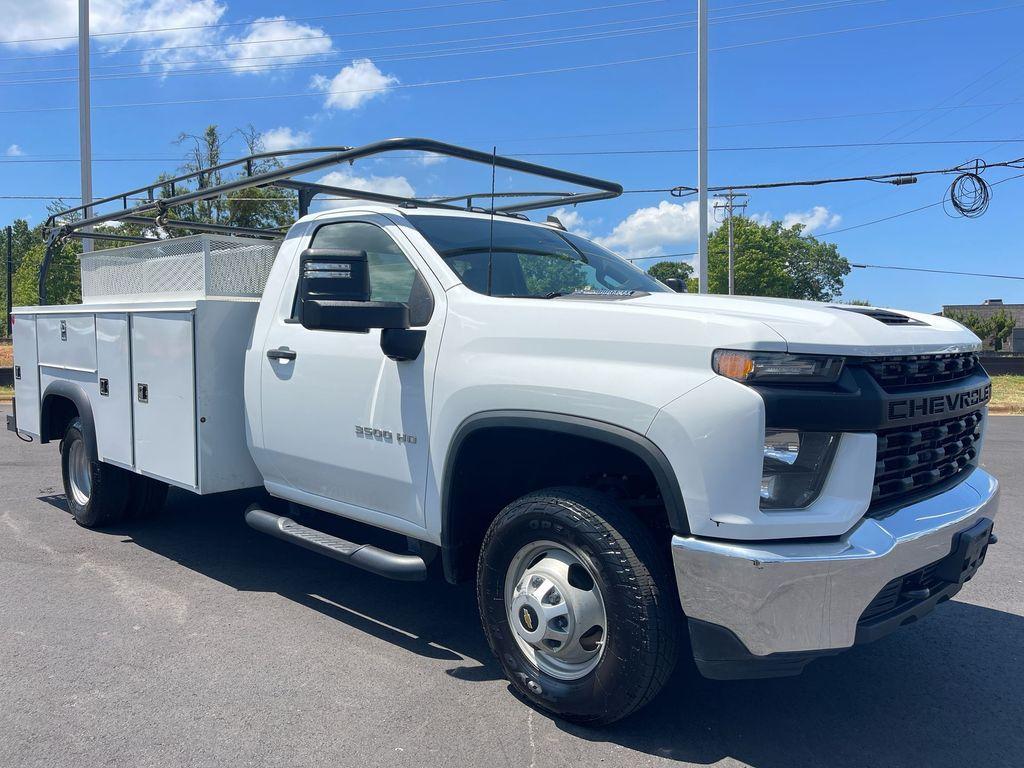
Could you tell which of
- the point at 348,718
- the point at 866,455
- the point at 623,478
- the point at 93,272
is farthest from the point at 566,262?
the point at 93,272

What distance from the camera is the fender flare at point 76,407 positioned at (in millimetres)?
5873

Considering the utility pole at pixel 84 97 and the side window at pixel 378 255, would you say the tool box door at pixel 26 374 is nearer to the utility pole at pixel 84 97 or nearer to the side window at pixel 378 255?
the side window at pixel 378 255

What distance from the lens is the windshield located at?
12.8 feet

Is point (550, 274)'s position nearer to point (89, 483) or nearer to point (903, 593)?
point (903, 593)

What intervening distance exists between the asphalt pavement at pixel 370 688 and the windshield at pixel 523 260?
1777 millimetres

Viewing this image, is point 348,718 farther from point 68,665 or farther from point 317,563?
point 317,563

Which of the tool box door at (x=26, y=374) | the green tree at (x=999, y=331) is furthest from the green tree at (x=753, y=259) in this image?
the tool box door at (x=26, y=374)

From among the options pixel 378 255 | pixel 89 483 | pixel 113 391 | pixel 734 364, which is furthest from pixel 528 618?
pixel 89 483

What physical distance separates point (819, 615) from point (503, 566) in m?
1.25

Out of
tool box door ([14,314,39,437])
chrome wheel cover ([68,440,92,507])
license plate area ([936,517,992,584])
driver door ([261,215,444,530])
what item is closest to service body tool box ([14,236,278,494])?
driver door ([261,215,444,530])

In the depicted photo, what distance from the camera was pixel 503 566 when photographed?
3445 mm

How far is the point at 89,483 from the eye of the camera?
6109 mm

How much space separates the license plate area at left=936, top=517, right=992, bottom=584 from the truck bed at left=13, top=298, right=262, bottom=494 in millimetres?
3608

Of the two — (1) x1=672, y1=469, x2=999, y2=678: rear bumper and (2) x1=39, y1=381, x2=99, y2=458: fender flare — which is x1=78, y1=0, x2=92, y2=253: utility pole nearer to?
(2) x1=39, y1=381, x2=99, y2=458: fender flare
